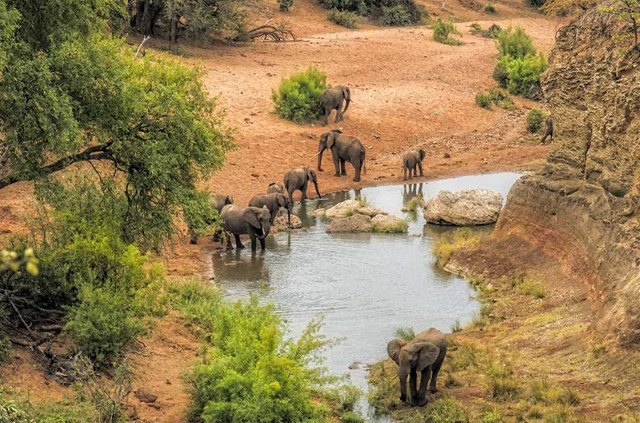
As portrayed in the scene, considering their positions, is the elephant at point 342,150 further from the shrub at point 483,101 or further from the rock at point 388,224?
the shrub at point 483,101

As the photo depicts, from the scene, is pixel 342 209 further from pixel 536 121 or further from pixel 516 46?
pixel 516 46

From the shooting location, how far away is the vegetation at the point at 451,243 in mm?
21594

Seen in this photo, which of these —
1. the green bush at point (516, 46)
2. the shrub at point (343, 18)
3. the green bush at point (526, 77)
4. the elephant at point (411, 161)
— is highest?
the shrub at point (343, 18)

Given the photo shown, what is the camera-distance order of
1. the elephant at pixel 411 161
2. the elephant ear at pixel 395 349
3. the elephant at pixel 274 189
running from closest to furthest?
the elephant ear at pixel 395 349
the elephant at pixel 274 189
the elephant at pixel 411 161

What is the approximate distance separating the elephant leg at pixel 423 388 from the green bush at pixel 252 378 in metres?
1.31

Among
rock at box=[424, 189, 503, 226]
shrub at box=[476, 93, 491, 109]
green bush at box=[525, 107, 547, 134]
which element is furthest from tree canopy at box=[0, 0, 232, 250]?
shrub at box=[476, 93, 491, 109]

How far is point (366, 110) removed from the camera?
35625 mm

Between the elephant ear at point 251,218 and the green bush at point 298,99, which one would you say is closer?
the elephant ear at point 251,218

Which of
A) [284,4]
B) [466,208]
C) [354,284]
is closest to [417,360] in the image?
[354,284]

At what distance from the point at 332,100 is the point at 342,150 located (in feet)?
14.0

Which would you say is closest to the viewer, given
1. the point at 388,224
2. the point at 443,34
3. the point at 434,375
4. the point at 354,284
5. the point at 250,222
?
the point at 434,375

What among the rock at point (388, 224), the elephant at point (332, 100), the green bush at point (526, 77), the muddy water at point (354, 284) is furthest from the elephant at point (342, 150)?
the green bush at point (526, 77)

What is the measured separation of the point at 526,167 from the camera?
1227 inches

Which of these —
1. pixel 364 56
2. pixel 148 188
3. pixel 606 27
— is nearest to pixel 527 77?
pixel 364 56
